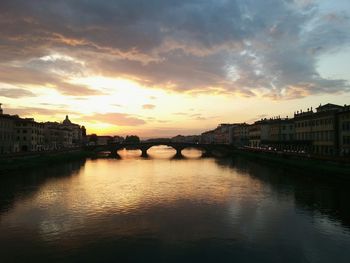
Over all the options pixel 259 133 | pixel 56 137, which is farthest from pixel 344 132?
pixel 56 137

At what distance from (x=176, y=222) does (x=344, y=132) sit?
51.7 m

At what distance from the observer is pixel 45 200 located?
1655 inches

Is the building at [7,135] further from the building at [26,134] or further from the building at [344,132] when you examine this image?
the building at [344,132]

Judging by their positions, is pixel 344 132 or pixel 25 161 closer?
pixel 344 132

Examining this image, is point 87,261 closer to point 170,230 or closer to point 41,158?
point 170,230

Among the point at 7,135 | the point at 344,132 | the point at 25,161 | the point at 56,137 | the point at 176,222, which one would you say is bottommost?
the point at 176,222

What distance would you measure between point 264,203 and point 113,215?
55.2 ft

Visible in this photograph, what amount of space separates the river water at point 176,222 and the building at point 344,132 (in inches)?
725

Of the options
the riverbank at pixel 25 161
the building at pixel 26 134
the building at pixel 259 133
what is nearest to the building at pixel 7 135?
the building at pixel 26 134

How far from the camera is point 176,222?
102 ft

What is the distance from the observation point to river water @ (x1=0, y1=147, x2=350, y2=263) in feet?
76.9

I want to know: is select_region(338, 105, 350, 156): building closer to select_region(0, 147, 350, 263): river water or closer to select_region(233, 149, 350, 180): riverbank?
select_region(233, 149, 350, 180): riverbank

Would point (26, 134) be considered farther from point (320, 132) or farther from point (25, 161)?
point (320, 132)

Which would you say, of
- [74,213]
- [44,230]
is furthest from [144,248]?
[74,213]
